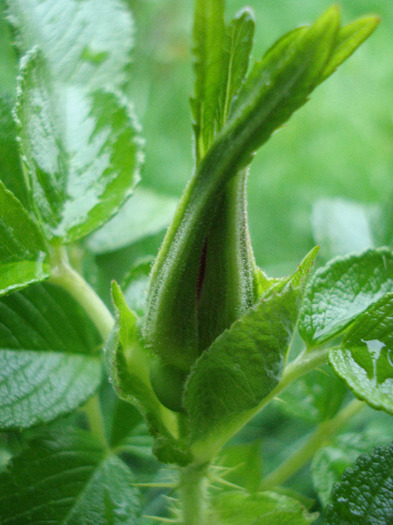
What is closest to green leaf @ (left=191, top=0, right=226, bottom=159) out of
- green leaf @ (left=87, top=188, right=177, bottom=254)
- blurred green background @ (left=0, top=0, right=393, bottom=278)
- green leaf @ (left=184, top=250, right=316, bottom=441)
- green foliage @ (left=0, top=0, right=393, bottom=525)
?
green foliage @ (left=0, top=0, right=393, bottom=525)

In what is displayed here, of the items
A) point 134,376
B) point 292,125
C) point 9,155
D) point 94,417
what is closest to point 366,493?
point 134,376

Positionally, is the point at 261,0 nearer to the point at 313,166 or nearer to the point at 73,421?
the point at 313,166

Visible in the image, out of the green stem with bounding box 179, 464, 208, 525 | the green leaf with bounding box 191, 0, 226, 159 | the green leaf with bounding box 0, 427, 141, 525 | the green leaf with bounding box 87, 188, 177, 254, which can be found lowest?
the green stem with bounding box 179, 464, 208, 525

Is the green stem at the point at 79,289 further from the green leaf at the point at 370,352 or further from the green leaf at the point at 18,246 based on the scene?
the green leaf at the point at 370,352

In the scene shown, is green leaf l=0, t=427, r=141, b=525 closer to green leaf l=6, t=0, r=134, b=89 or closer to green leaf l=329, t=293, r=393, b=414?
green leaf l=329, t=293, r=393, b=414

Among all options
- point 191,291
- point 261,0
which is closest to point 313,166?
point 261,0
